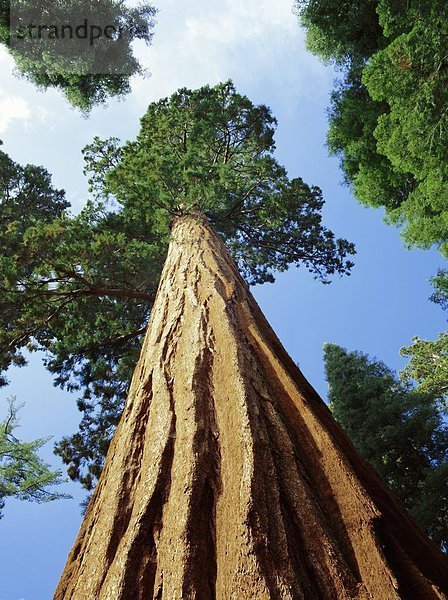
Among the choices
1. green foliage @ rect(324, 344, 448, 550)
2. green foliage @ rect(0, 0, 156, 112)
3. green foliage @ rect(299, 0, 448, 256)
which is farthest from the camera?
green foliage @ rect(0, 0, 156, 112)

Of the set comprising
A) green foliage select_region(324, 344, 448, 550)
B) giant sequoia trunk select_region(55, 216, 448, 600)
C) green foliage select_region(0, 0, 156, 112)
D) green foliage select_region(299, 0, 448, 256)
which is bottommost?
giant sequoia trunk select_region(55, 216, 448, 600)

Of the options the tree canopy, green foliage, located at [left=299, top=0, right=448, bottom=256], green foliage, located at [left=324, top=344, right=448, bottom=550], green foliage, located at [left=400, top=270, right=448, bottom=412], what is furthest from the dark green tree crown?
green foliage, located at [left=400, top=270, right=448, bottom=412]

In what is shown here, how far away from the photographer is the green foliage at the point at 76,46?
37.2 ft

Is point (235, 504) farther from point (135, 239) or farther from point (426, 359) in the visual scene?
point (426, 359)

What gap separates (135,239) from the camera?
708 cm

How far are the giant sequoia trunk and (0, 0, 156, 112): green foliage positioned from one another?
42.1ft

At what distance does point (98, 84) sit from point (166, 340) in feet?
43.4

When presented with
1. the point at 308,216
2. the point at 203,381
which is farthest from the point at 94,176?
the point at 203,381

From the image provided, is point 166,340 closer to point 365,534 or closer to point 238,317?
point 238,317

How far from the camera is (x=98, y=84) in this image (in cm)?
1326

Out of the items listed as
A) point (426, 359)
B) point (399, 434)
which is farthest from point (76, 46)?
point (426, 359)

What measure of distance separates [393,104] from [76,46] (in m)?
10.1

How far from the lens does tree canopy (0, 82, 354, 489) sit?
20.5 feet

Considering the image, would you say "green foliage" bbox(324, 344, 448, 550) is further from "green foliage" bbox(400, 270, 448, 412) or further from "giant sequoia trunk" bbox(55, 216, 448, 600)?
"giant sequoia trunk" bbox(55, 216, 448, 600)
